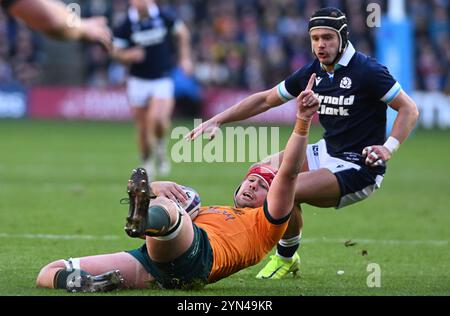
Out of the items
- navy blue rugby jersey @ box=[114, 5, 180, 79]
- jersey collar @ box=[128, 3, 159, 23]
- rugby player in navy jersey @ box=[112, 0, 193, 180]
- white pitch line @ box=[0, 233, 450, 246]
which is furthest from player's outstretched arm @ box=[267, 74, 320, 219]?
jersey collar @ box=[128, 3, 159, 23]

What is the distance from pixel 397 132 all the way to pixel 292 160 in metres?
1.17

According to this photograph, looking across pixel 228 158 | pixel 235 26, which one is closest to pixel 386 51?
pixel 228 158

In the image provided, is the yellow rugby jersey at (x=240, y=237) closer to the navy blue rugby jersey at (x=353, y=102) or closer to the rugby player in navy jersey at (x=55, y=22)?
the navy blue rugby jersey at (x=353, y=102)

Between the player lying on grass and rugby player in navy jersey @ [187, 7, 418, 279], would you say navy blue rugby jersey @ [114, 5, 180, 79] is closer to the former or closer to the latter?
rugby player in navy jersey @ [187, 7, 418, 279]

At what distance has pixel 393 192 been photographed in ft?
50.4

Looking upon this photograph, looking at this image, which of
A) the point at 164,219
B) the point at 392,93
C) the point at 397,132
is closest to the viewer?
the point at 164,219

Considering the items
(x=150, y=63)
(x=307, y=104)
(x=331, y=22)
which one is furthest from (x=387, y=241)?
(x=150, y=63)

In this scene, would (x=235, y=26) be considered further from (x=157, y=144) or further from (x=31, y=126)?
(x=157, y=144)

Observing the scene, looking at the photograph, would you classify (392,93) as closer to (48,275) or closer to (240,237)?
(240,237)

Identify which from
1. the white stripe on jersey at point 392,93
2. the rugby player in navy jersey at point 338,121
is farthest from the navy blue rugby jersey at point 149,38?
the white stripe on jersey at point 392,93

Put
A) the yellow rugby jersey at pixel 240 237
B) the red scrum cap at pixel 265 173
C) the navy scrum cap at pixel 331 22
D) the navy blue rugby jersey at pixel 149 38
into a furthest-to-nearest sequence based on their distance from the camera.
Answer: the navy blue rugby jersey at pixel 149 38 < the navy scrum cap at pixel 331 22 < the red scrum cap at pixel 265 173 < the yellow rugby jersey at pixel 240 237

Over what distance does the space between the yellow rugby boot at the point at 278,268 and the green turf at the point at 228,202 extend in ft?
0.32

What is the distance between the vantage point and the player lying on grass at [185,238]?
6684 millimetres

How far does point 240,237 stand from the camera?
Result: 7.35 m
